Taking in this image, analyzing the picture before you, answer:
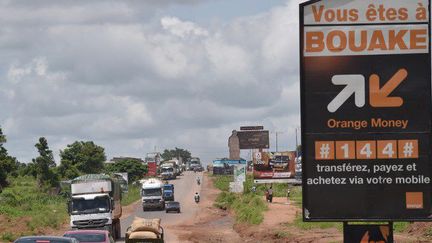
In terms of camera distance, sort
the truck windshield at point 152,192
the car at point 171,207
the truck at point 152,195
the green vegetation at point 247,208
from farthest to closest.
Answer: the truck windshield at point 152,192
the truck at point 152,195
the car at point 171,207
the green vegetation at point 247,208

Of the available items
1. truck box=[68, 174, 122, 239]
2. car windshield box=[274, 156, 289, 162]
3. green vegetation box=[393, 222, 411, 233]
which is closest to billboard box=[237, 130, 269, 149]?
car windshield box=[274, 156, 289, 162]

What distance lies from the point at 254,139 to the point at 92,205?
5226 inches

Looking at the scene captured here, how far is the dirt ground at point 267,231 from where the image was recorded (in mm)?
41094

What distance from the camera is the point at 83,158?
127625mm

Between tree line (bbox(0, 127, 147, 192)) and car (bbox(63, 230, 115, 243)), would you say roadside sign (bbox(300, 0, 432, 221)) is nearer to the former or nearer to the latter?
car (bbox(63, 230, 115, 243))

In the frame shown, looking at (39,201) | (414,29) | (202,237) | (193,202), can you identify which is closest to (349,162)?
(414,29)

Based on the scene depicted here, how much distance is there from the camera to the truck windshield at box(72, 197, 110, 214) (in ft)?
146

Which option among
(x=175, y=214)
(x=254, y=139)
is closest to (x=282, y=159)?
A: (x=175, y=214)

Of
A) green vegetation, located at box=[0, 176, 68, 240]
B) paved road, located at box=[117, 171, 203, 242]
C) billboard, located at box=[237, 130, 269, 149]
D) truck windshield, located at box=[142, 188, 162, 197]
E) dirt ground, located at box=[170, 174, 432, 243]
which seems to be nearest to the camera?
dirt ground, located at box=[170, 174, 432, 243]

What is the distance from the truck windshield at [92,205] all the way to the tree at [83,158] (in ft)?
241

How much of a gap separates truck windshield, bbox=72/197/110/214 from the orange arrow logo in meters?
31.8

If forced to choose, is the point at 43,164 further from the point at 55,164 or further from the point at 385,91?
the point at 385,91

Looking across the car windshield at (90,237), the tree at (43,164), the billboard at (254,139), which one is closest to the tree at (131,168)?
the billboard at (254,139)

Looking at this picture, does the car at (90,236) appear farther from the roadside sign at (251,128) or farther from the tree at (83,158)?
the roadside sign at (251,128)
